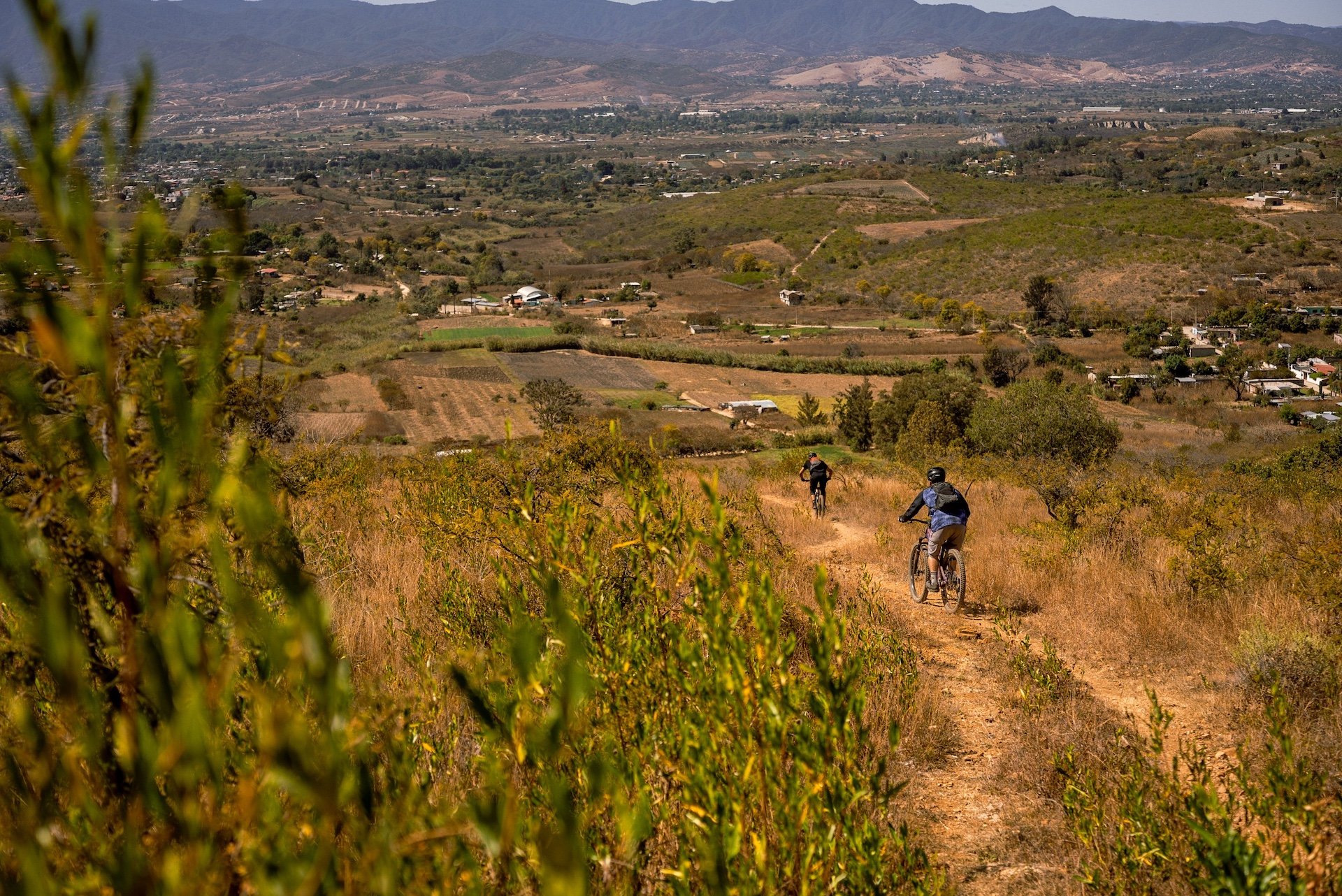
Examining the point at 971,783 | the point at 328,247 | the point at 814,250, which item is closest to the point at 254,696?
the point at 971,783

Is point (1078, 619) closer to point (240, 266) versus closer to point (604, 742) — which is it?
point (604, 742)

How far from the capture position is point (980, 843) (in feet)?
12.6

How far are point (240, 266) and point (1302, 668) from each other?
5680 mm

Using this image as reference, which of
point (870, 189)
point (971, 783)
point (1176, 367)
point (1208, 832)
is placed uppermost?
point (1208, 832)

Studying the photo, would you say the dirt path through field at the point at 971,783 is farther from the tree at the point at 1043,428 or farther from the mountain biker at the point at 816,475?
the tree at the point at 1043,428

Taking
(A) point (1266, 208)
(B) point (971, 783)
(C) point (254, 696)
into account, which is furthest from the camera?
(A) point (1266, 208)

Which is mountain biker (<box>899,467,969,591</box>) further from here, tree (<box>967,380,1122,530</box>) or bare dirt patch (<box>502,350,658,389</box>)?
bare dirt patch (<box>502,350,658,389</box>)

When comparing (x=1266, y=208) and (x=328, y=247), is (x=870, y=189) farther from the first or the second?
(x=328, y=247)

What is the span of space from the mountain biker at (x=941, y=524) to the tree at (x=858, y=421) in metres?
27.8

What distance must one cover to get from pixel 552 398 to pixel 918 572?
131ft

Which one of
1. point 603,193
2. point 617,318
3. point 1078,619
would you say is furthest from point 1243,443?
point 603,193

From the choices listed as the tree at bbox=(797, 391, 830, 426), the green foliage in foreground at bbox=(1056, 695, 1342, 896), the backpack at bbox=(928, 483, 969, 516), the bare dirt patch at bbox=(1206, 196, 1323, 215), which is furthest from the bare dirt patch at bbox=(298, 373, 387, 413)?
the bare dirt patch at bbox=(1206, 196, 1323, 215)

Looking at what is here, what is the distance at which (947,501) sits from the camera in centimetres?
798

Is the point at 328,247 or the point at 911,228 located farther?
the point at 328,247
